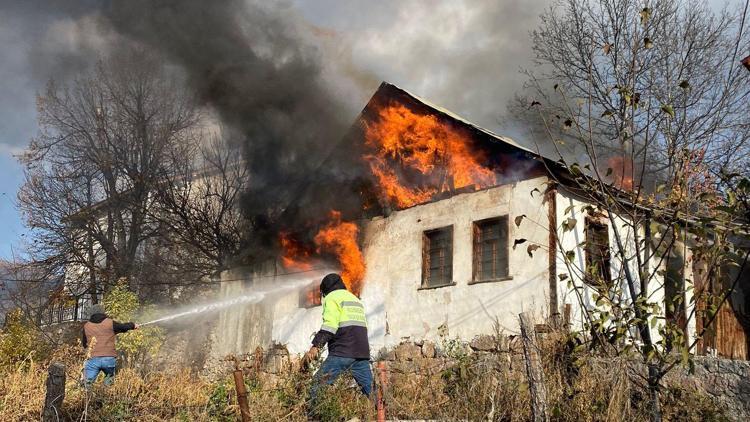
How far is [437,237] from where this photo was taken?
1394cm

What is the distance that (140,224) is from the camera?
2272 centimetres

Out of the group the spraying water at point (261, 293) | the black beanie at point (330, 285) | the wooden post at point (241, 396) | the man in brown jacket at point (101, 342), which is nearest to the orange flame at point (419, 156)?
the spraying water at point (261, 293)

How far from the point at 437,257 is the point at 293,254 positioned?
4.87 metres

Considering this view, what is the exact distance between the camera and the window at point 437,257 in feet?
44.3

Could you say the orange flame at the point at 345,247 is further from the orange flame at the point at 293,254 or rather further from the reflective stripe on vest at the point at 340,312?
the reflective stripe on vest at the point at 340,312

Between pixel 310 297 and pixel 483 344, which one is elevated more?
pixel 310 297

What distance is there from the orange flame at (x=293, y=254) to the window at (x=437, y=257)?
12.5 feet

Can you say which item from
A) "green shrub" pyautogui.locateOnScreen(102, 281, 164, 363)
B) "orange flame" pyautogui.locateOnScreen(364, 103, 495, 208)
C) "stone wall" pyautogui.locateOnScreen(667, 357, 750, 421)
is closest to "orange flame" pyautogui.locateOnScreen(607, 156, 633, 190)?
"orange flame" pyautogui.locateOnScreen(364, 103, 495, 208)

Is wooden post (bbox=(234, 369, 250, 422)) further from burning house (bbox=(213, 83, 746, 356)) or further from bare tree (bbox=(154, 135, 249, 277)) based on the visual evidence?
bare tree (bbox=(154, 135, 249, 277))

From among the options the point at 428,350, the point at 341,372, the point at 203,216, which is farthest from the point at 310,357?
the point at 203,216

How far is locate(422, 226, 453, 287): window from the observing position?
44.3 ft

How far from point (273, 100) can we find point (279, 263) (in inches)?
168

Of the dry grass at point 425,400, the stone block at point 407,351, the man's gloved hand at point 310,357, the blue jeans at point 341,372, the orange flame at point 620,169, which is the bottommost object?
the dry grass at point 425,400

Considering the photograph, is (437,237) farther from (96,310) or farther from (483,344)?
(96,310)
